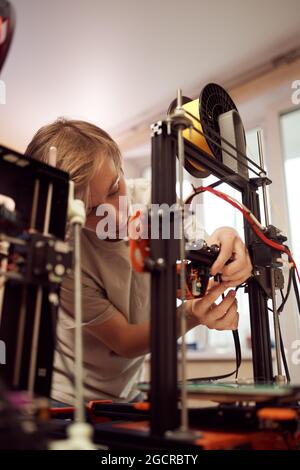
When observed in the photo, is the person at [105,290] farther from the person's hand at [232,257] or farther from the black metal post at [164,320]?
the black metal post at [164,320]

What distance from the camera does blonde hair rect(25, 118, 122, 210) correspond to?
1057mm

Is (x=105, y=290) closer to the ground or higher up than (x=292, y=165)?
closer to the ground

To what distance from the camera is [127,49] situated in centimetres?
223

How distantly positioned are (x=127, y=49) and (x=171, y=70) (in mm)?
311

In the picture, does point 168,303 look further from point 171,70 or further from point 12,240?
point 171,70

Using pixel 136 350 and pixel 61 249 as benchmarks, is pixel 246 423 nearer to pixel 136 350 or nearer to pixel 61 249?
pixel 61 249

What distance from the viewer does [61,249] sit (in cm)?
56

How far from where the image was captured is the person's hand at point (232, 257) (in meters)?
0.87

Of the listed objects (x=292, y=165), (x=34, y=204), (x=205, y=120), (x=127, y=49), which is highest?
(x=127, y=49)

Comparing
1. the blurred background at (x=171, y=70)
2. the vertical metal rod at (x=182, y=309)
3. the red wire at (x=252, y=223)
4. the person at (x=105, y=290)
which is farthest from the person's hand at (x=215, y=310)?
the blurred background at (x=171, y=70)

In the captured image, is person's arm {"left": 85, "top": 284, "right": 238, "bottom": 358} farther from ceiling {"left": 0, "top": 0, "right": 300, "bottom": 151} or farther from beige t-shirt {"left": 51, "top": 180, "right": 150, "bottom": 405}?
ceiling {"left": 0, "top": 0, "right": 300, "bottom": 151}

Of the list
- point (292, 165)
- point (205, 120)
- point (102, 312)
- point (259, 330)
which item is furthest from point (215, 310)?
point (292, 165)

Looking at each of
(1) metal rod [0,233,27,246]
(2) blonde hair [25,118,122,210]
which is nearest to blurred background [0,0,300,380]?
(2) blonde hair [25,118,122,210]
